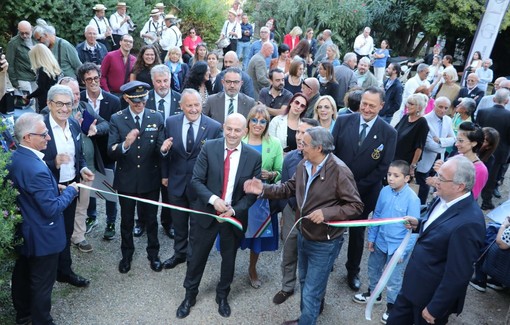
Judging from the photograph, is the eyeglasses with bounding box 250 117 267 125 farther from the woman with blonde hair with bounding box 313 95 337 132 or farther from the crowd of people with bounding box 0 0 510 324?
the woman with blonde hair with bounding box 313 95 337 132

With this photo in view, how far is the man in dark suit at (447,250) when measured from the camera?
3008mm

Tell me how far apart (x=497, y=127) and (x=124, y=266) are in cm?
642

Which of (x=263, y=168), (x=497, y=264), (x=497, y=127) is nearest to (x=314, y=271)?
(x=263, y=168)

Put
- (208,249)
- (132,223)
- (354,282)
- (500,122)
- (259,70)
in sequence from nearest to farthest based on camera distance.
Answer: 1. (208,249)
2. (132,223)
3. (354,282)
4. (500,122)
5. (259,70)

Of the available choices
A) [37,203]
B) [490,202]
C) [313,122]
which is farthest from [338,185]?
[490,202]

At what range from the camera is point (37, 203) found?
3484 millimetres

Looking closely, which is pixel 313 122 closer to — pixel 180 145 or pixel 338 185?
pixel 338 185

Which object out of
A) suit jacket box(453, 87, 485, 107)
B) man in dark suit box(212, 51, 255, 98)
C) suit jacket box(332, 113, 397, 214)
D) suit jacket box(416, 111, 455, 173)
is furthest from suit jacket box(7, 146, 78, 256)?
suit jacket box(453, 87, 485, 107)

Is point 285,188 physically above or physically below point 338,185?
below

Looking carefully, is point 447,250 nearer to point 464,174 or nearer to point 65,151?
point 464,174

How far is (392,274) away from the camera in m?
4.46

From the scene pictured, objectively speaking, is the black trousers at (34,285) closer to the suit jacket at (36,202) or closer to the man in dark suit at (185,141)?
the suit jacket at (36,202)

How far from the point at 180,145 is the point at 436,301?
303cm

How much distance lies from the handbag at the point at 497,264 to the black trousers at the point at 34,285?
483cm
